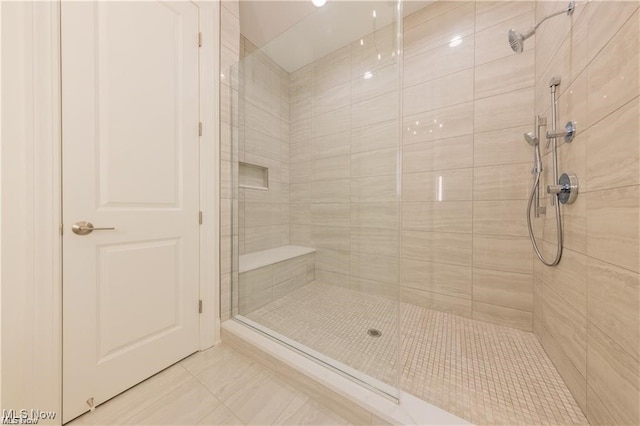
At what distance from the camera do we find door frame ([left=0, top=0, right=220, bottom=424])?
807mm

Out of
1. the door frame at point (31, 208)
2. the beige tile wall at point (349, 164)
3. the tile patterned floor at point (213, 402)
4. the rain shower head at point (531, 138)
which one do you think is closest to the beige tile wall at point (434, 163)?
the beige tile wall at point (349, 164)

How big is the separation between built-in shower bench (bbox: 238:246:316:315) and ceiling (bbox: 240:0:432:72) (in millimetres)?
1886

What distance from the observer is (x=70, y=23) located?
938 mm

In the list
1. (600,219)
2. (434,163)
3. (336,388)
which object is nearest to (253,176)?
(434,163)

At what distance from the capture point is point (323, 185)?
2182 mm

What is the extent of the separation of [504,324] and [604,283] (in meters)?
0.99

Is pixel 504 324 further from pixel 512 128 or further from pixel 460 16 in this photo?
pixel 460 16

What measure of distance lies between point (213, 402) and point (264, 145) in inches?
78.9

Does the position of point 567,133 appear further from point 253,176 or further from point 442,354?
point 253,176

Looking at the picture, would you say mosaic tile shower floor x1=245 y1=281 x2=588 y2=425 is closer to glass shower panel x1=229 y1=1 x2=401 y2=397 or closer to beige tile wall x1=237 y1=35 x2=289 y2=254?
glass shower panel x1=229 y1=1 x2=401 y2=397

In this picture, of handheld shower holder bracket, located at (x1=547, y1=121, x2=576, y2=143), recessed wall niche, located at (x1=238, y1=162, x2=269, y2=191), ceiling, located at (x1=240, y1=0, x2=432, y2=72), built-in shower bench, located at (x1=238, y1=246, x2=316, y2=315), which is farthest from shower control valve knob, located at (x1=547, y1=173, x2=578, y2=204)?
recessed wall niche, located at (x1=238, y1=162, x2=269, y2=191)

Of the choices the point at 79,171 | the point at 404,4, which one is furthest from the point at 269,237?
the point at 404,4

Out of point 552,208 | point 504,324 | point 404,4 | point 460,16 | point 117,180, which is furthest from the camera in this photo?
point 404,4

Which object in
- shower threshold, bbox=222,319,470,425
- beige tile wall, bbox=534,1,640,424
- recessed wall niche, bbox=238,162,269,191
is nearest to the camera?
beige tile wall, bbox=534,1,640,424
